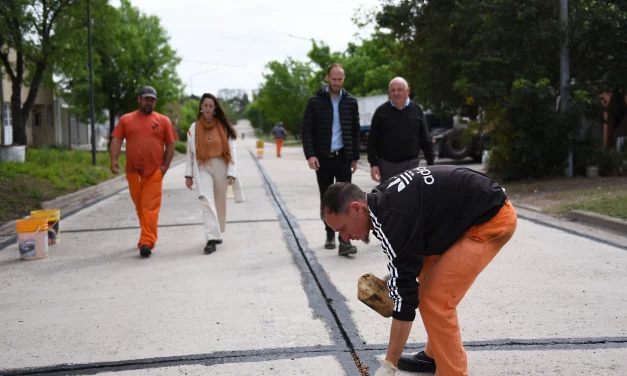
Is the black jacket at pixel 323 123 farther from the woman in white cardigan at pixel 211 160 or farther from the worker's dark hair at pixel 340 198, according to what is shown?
the worker's dark hair at pixel 340 198

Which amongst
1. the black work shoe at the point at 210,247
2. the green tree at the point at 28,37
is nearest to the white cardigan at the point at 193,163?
the black work shoe at the point at 210,247

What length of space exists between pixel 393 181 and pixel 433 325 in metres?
0.75

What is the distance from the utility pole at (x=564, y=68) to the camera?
14.2 m

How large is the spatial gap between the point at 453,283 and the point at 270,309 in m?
2.29

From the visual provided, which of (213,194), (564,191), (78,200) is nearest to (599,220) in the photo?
(564,191)

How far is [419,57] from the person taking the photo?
21125 millimetres

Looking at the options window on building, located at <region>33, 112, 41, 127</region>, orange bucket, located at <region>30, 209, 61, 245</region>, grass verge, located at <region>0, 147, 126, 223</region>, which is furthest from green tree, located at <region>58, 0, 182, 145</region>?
orange bucket, located at <region>30, 209, 61, 245</region>

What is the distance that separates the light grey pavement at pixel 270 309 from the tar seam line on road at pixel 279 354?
0.5 inches

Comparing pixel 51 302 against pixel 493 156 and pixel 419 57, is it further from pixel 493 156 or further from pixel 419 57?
pixel 419 57

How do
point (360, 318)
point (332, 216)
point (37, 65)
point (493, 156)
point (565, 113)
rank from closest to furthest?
point (332, 216), point (360, 318), point (565, 113), point (493, 156), point (37, 65)

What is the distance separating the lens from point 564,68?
14.5m

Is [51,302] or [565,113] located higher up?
[565,113]

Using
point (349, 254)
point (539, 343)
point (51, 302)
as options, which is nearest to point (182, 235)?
point (349, 254)

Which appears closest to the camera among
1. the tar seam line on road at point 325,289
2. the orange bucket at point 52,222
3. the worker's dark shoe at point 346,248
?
the tar seam line on road at point 325,289
